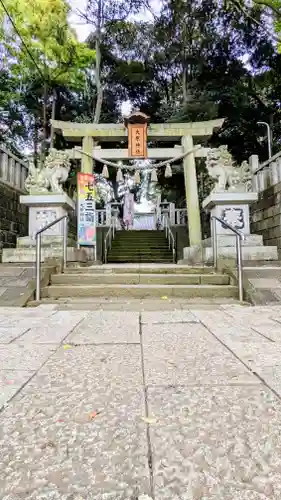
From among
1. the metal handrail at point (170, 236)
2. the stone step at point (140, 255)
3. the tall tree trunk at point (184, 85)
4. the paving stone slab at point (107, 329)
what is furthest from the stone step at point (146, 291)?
the tall tree trunk at point (184, 85)

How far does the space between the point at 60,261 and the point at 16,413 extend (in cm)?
484

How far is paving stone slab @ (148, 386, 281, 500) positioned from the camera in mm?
916

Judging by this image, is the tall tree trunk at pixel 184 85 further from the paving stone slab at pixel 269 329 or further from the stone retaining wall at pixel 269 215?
the paving stone slab at pixel 269 329

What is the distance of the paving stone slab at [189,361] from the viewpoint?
1.72 metres

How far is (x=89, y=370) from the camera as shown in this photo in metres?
1.89

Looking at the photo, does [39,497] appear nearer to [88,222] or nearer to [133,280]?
[133,280]

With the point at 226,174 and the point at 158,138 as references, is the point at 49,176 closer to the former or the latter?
the point at 158,138

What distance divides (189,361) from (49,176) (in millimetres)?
7294

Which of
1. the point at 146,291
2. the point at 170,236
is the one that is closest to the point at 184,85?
the point at 170,236

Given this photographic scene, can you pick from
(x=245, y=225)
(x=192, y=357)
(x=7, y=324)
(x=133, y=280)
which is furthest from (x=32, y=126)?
(x=192, y=357)

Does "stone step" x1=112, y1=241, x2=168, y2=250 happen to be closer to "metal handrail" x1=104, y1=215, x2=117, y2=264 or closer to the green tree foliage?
"metal handrail" x1=104, y1=215, x2=117, y2=264

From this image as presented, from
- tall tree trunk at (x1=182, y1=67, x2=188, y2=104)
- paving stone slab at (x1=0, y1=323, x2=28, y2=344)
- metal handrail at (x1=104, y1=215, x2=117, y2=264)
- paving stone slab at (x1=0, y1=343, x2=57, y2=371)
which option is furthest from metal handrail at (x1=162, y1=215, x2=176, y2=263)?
paving stone slab at (x1=0, y1=343, x2=57, y2=371)

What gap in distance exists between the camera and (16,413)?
4.47 feet

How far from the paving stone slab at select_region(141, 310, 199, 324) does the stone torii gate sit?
6182 millimetres
